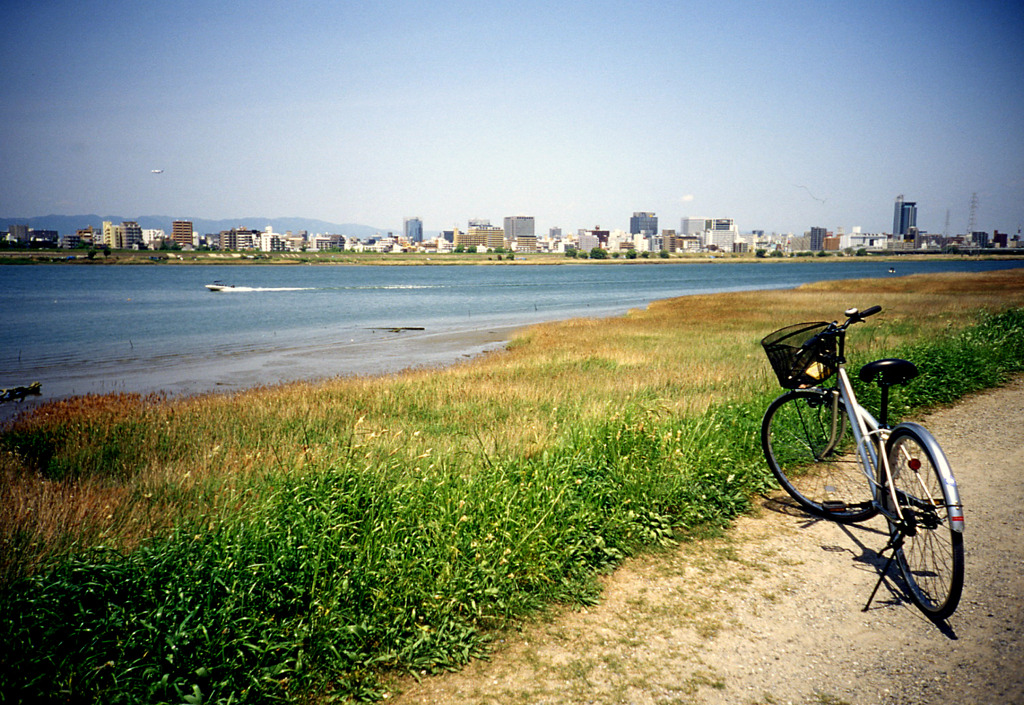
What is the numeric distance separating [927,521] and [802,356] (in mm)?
1951

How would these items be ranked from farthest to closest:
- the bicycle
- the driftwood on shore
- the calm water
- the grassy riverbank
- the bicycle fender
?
1. the calm water
2. the driftwood on shore
3. the bicycle
4. the bicycle fender
5. the grassy riverbank

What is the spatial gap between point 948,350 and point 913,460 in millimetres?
9723

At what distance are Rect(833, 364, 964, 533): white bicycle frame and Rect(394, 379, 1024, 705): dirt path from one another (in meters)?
0.62

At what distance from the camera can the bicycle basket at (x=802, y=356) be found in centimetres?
586

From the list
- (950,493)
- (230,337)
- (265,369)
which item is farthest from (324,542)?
(230,337)

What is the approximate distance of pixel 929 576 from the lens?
14.4 feet

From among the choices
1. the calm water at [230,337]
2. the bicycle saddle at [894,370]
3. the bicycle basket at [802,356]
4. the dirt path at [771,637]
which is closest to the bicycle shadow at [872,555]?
the dirt path at [771,637]

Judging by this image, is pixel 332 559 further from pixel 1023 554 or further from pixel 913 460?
pixel 1023 554

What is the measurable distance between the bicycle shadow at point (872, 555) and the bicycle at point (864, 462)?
0.07 meters

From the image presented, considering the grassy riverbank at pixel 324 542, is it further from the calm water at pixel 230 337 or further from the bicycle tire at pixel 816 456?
the calm water at pixel 230 337

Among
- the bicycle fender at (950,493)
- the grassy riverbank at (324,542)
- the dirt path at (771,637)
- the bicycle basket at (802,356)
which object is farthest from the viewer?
the bicycle basket at (802,356)

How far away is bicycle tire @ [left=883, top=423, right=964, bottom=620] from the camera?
4.00 m

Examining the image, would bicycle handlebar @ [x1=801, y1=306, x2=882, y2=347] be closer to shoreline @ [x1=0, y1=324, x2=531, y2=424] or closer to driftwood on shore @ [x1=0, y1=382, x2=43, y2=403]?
driftwood on shore @ [x1=0, y1=382, x2=43, y2=403]

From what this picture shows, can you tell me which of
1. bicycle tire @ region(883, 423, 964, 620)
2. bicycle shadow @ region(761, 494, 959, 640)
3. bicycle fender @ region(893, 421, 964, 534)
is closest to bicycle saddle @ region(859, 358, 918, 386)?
bicycle tire @ region(883, 423, 964, 620)
